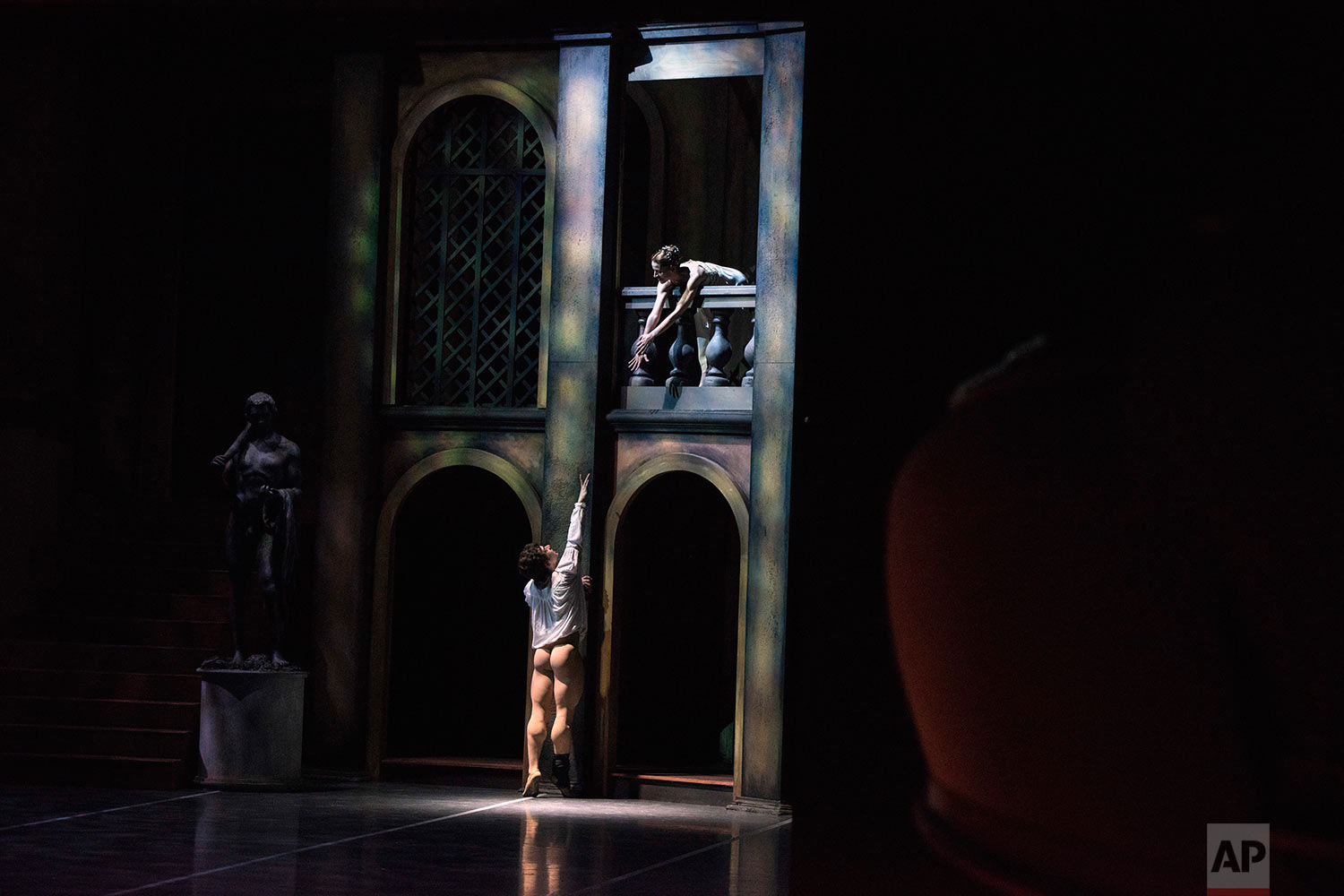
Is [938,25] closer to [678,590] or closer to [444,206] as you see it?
[444,206]

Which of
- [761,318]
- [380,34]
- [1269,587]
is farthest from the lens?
[380,34]

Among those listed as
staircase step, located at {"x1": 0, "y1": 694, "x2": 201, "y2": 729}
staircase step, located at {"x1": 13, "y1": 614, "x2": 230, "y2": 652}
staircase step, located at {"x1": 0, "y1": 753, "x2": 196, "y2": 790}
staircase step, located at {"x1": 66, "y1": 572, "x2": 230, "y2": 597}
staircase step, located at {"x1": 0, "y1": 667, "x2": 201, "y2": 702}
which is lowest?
staircase step, located at {"x1": 0, "y1": 753, "x2": 196, "y2": 790}

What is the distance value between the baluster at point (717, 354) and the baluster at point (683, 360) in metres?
0.13

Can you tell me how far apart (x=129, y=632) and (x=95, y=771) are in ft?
5.13

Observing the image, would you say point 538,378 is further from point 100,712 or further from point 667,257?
point 100,712

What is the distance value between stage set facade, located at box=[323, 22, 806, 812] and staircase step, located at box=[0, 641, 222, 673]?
1.14 metres

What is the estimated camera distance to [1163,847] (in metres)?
2.19

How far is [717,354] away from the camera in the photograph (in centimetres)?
1173

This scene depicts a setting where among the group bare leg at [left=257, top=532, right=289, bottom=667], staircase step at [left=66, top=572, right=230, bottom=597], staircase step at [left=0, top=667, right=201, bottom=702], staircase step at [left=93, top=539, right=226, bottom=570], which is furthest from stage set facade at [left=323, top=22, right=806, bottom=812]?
staircase step at [left=93, top=539, right=226, bottom=570]

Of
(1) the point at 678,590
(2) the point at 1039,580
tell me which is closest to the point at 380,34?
(1) the point at 678,590

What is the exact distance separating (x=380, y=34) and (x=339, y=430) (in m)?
3.19

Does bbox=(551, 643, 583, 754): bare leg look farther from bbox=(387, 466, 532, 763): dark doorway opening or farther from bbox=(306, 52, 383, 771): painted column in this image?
bbox=(387, 466, 532, 763): dark doorway opening

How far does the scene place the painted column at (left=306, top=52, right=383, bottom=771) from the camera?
1197 centimetres

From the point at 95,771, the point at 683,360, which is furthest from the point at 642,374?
the point at 95,771
